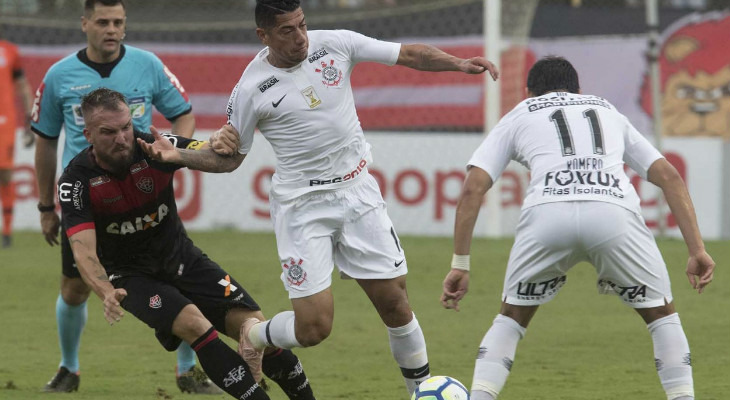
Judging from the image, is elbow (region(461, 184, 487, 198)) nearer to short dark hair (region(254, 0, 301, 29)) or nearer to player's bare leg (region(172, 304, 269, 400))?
short dark hair (region(254, 0, 301, 29))

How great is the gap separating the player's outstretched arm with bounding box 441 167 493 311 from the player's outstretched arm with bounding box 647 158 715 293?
817mm

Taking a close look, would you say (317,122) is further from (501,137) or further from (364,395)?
(364,395)

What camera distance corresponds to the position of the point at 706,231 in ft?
51.2

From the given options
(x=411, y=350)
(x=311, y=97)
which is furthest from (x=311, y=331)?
(x=311, y=97)

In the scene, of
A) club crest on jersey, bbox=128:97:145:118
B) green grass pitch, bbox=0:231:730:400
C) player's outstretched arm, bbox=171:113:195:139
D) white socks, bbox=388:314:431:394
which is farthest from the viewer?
player's outstretched arm, bbox=171:113:195:139

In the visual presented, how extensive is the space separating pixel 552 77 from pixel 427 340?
382 cm

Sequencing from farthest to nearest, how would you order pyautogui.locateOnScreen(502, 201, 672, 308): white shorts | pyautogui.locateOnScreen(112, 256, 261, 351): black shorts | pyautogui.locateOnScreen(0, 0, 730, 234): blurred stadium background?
pyautogui.locateOnScreen(0, 0, 730, 234): blurred stadium background → pyautogui.locateOnScreen(112, 256, 261, 351): black shorts → pyautogui.locateOnScreen(502, 201, 672, 308): white shorts

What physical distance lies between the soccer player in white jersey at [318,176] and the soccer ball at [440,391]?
46 cm

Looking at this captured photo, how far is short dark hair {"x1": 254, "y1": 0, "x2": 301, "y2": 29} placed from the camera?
6418 millimetres

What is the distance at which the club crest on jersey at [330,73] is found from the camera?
6.62m

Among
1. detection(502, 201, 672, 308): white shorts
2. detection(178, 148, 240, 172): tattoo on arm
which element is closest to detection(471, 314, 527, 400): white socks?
detection(502, 201, 672, 308): white shorts

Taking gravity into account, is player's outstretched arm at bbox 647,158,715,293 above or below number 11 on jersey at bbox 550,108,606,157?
below

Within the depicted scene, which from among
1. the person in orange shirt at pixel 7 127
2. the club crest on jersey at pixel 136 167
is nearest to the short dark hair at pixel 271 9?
the club crest on jersey at pixel 136 167

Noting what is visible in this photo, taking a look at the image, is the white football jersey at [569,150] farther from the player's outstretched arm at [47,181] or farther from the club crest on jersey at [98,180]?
the player's outstretched arm at [47,181]
